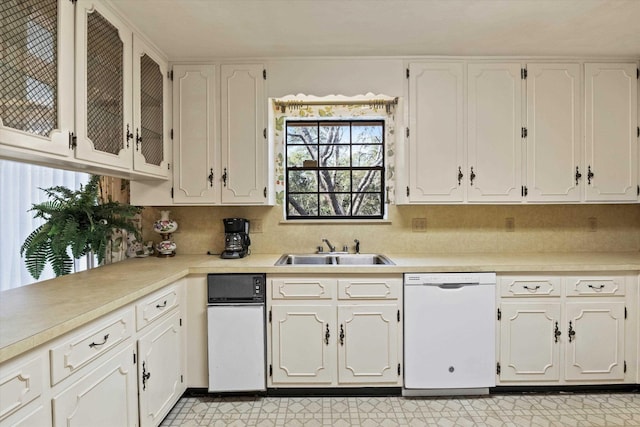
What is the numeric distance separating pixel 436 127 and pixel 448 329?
1437 mm

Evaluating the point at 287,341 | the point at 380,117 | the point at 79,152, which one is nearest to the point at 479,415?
the point at 287,341

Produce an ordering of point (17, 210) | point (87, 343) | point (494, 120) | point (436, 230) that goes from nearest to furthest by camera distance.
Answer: point (87, 343) < point (17, 210) < point (494, 120) < point (436, 230)

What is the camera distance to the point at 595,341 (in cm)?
223

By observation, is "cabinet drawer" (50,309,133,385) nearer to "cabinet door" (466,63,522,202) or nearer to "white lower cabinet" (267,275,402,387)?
"white lower cabinet" (267,275,402,387)

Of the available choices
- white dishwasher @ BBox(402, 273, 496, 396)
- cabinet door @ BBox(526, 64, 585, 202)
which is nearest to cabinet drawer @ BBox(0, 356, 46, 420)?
white dishwasher @ BBox(402, 273, 496, 396)

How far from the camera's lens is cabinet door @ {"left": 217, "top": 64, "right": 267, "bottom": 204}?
2.46 m

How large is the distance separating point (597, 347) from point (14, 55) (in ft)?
11.6

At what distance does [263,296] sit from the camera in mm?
2184

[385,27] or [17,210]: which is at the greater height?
[385,27]

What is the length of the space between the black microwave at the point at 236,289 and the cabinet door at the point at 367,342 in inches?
21.8

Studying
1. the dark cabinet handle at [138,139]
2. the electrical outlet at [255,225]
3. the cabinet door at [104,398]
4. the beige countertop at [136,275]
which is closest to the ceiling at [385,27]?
the dark cabinet handle at [138,139]

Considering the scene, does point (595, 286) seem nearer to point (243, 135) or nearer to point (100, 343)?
point (243, 135)

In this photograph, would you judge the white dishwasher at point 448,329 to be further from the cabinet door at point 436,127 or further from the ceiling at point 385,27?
the ceiling at point 385,27

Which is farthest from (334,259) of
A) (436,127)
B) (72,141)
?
(72,141)
